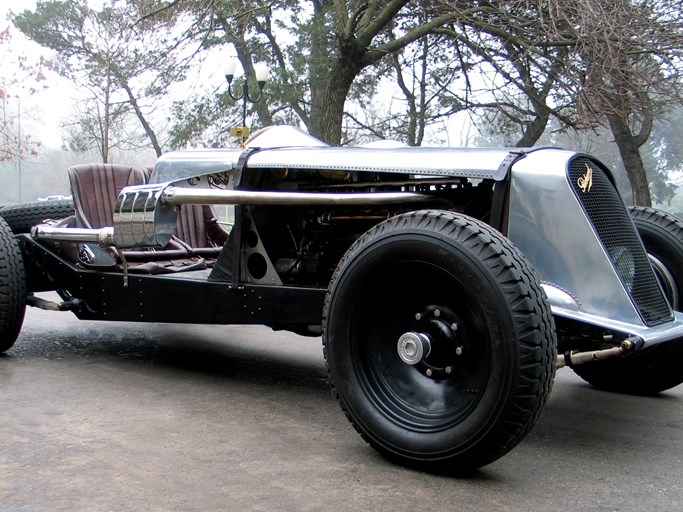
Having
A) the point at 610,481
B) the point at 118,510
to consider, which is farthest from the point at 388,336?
the point at 118,510

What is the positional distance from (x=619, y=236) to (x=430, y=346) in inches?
49.0

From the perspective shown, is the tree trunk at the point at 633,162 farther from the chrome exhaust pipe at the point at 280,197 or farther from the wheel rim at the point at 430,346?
the wheel rim at the point at 430,346

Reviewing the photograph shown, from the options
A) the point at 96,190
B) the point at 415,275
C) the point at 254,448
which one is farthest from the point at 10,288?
the point at 415,275

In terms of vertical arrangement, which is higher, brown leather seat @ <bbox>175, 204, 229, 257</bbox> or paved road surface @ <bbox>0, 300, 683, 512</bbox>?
brown leather seat @ <bbox>175, 204, 229, 257</bbox>

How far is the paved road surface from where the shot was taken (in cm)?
297

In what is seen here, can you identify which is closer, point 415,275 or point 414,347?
point 414,347

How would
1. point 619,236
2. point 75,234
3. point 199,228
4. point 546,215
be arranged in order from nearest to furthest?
point 546,215 → point 619,236 → point 75,234 → point 199,228

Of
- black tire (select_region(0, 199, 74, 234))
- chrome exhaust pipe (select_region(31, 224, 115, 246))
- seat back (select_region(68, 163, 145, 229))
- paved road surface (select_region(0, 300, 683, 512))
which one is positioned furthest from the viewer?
black tire (select_region(0, 199, 74, 234))

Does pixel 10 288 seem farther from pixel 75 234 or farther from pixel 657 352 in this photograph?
pixel 657 352

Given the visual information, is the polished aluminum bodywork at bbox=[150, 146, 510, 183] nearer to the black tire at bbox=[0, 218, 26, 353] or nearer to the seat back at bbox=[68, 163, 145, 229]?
the seat back at bbox=[68, 163, 145, 229]

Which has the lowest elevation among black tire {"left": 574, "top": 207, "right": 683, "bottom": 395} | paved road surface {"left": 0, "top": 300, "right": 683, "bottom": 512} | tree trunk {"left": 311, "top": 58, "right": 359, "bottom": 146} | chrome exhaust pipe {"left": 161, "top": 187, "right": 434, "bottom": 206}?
paved road surface {"left": 0, "top": 300, "right": 683, "bottom": 512}

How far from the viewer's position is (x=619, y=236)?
12.9ft

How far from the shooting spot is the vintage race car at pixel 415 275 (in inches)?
122

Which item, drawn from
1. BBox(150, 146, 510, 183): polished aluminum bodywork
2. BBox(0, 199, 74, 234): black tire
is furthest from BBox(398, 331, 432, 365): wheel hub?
BBox(0, 199, 74, 234): black tire
